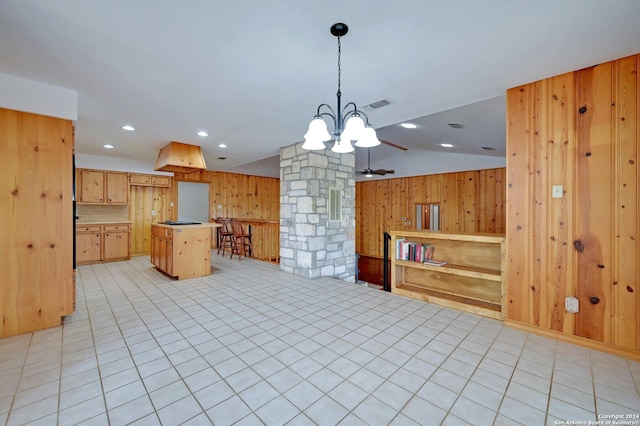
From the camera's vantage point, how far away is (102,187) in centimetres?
610

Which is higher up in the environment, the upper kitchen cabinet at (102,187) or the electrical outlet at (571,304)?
the upper kitchen cabinet at (102,187)

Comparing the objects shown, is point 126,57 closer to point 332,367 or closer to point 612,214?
point 332,367

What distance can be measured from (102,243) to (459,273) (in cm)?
676

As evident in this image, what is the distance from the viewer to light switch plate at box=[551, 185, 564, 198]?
2.41 m

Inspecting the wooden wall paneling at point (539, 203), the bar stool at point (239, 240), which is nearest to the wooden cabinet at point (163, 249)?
the bar stool at point (239, 240)

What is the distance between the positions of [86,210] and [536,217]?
813cm

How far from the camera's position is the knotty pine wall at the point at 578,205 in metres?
2.13

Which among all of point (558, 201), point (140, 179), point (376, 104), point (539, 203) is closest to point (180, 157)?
point (140, 179)

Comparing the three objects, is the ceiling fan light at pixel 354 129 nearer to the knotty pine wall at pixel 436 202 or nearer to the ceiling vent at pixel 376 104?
the ceiling vent at pixel 376 104

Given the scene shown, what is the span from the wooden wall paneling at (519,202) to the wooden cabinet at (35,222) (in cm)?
438

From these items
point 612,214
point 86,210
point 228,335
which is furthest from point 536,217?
point 86,210

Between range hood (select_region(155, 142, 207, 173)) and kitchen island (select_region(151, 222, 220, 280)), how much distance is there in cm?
109

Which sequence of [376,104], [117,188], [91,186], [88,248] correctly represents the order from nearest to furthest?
[376,104], [88,248], [91,186], [117,188]

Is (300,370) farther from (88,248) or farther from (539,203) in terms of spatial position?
(88,248)
